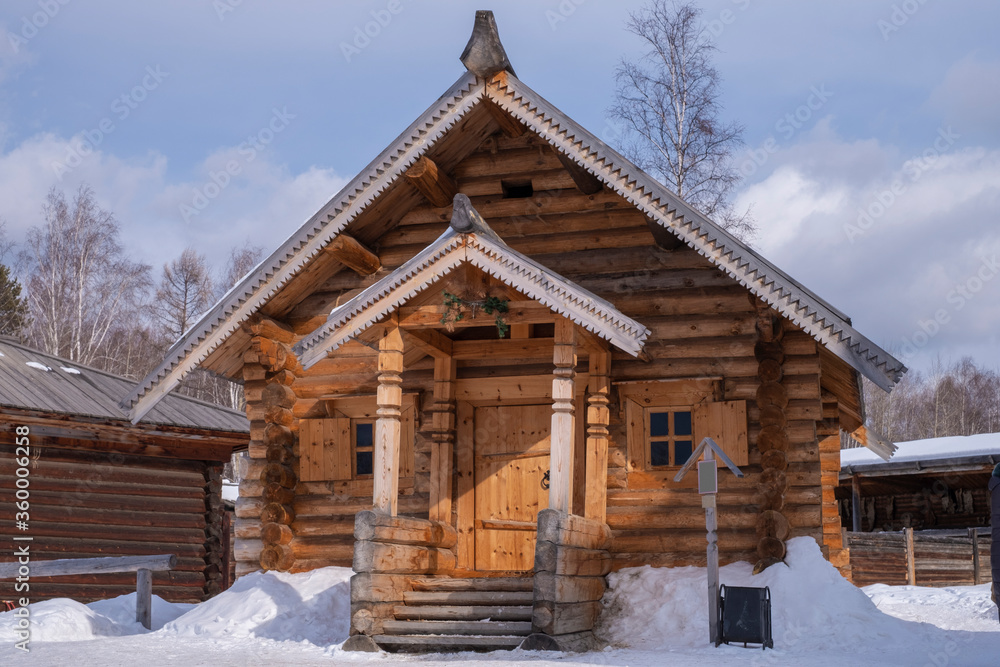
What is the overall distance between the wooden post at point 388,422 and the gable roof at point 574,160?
2053 millimetres

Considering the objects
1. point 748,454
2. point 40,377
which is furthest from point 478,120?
point 40,377

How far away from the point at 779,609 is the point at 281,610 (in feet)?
17.5

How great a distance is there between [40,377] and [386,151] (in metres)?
8.46

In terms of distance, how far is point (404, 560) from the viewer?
10.5 meters

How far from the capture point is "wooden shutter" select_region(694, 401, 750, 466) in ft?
37.0

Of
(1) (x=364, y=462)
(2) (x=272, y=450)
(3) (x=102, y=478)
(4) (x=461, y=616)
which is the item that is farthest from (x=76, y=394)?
(4) (x=461, y=616)

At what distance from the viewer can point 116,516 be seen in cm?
1659

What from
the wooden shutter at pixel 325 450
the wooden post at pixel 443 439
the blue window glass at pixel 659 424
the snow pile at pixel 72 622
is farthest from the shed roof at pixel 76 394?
the blue window glass at pixel 659 424

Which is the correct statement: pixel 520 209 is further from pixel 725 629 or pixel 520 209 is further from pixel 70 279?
pixel 70 279

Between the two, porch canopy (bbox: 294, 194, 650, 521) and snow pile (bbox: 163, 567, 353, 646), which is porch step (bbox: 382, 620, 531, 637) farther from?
porch canopy (bbox: 294, 194, 650, 521)

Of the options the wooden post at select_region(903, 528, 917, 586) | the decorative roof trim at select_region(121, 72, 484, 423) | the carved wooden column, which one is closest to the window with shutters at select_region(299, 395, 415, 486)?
the decorative roof trim at select_region(121, 72, 484, 423)

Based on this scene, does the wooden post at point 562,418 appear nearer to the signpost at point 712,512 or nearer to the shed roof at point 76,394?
the signpost at point 712,512

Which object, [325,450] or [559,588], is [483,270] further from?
[325,450]

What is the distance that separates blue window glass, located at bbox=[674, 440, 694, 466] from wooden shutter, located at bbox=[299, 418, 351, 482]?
3987 mm
